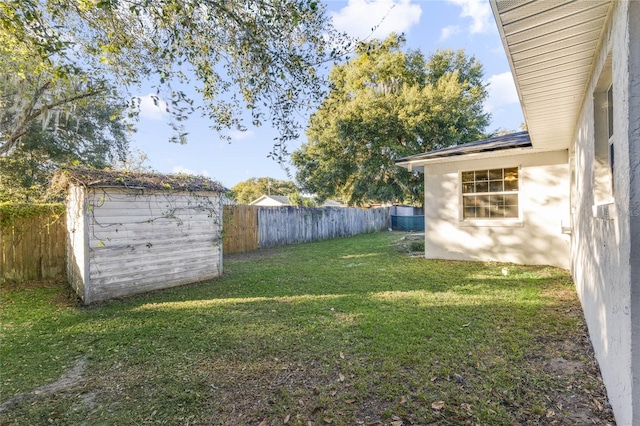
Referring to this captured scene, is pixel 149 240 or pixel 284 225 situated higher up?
pixel 149 240

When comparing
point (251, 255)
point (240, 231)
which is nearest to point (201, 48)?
point (251, 255)

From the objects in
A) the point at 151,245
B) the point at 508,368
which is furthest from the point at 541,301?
the point at 151,245

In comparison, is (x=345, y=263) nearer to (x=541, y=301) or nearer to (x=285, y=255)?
(x=285, y=255)

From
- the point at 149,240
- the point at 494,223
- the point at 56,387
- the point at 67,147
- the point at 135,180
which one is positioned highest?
the point at 67,147

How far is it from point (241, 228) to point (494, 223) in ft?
26.1

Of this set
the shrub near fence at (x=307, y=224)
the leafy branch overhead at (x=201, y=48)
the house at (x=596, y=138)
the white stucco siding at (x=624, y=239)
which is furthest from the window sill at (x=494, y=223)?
the shrub near fence at (x=307, y=224)

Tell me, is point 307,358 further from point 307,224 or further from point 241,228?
point 307,224

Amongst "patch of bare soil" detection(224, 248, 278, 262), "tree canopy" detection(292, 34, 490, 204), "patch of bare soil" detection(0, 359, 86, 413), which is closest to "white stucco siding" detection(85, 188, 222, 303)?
"patch of bare soil" detection(0, 359, 86, 413)

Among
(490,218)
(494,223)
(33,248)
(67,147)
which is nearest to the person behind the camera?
(33,248)

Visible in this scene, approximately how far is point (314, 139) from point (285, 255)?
760cm

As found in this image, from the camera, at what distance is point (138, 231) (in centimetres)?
542

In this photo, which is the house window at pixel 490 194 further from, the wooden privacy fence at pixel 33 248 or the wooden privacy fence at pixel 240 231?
the wooden privacy fence at pixel 33 248

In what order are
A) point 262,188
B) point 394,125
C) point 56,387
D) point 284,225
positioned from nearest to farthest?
point 56,387 → point 284,225 → point 394,125 → point 262,188

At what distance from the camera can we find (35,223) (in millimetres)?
6270
